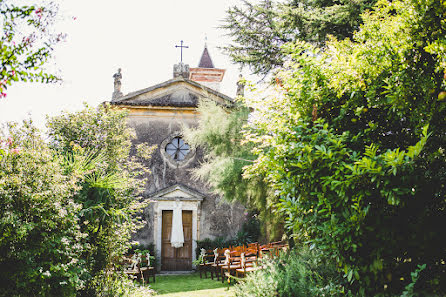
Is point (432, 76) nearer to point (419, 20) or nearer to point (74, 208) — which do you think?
point (419, 20)

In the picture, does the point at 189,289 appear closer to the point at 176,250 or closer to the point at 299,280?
the point at 176,250

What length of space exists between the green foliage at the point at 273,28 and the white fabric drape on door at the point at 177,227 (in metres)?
7.28

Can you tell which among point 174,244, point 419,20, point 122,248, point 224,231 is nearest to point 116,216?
point 122,248

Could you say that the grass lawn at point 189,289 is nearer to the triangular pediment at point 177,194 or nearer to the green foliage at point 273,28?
the triangular pediment at point 177,194

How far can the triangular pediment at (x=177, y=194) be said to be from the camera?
16.1m

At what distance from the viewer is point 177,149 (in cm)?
1691

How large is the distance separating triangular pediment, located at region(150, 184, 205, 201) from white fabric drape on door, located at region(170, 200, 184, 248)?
311 millimetres

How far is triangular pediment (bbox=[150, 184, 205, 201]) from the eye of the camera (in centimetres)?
1608

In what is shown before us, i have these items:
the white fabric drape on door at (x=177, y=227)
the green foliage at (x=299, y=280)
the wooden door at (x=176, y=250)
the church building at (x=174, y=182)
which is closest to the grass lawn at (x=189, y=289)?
the white fabric drape on door at (x=177, y=227)

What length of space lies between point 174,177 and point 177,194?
31.5 inches

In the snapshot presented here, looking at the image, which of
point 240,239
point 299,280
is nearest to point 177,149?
point 240,239

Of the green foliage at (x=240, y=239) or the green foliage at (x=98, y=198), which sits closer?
the green foliage at (x=98, y=198)

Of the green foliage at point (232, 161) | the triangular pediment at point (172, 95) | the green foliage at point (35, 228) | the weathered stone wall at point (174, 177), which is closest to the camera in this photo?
the green foliage at point (35, 228)

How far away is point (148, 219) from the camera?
15.9m
